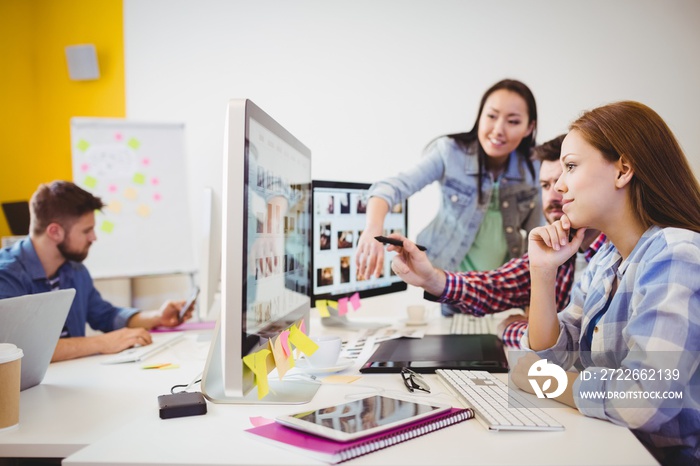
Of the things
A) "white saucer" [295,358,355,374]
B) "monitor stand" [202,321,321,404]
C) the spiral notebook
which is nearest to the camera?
the spiral notebook

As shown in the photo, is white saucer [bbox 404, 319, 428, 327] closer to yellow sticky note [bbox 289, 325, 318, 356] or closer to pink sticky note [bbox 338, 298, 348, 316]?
pink sticky note [bbox 338, 298, 348, 316]

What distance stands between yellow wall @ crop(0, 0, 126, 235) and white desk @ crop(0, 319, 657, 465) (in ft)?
8.63

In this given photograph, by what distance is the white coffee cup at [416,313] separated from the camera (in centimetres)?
226

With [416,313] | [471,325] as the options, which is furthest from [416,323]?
[471,325]

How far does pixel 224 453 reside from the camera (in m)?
0.86

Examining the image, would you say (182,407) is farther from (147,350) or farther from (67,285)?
(67,285)

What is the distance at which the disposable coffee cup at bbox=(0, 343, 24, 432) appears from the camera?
3.39ft

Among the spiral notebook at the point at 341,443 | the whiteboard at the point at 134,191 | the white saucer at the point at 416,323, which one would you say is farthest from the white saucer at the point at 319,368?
the whiteboard at the point at 134,191

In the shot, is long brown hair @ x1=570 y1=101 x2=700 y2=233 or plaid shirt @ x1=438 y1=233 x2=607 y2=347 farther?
plaid shirt @ x1=438 y1=233 x2=607 y2=347

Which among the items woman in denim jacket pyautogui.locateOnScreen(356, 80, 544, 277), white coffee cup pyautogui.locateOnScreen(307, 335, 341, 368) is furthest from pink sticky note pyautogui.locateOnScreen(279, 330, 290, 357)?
woman in denim jacket pyautogui.locateOnScreen(356, 80, 544, 277)

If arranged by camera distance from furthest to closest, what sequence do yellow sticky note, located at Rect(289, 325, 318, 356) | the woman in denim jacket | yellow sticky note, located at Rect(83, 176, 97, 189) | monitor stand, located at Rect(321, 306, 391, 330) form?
yellow sticky note, located at Rect(83, 176, 97, 189) < the woman in denim jacket < monitor stand, located at Rect(321, 306, 391, 330) < yellow sticky note, located at Rect(289, 325, 318, 356)

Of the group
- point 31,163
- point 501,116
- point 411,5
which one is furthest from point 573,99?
point 31,163

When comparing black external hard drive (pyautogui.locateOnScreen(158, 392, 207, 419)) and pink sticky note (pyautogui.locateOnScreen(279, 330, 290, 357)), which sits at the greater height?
pink sticky note (pyautogui.locateOnScreen(279, 330, 290, 357))

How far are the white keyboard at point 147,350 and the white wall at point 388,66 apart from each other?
1572 mm
